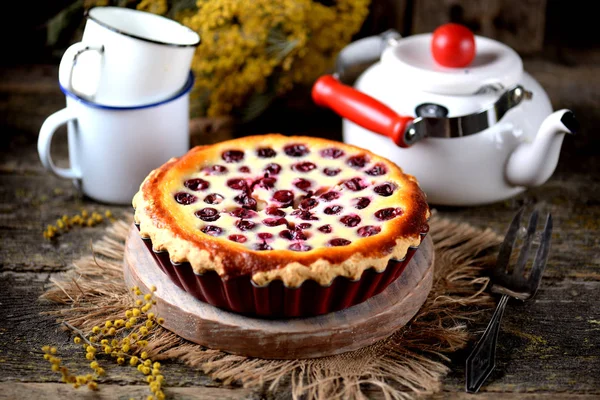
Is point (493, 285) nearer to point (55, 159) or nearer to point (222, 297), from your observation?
point (222, 297)

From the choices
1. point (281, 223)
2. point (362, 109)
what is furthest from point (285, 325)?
point (362, 109)

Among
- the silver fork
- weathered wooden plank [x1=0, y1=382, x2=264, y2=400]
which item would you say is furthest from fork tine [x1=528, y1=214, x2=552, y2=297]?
weathered wooden plank [x1=0, y1=382, x2=264, y2=400]

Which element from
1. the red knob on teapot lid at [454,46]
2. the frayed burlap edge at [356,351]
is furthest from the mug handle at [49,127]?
the red knob on teapot lid at [454,46]

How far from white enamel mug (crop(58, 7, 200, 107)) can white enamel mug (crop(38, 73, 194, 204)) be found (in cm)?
3

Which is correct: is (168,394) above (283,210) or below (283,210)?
below

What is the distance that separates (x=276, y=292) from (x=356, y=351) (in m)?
0.24

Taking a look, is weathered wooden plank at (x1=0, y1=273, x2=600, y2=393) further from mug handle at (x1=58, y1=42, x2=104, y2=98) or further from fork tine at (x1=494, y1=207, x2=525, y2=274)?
mug handle at (x1=58, y1=42, x2=104, y2=98)

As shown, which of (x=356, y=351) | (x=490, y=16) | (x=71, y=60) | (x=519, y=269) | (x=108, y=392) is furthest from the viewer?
(x=490, y=16)

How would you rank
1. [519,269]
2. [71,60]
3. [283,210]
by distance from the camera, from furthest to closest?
[71,60], [519,269], [283,210]

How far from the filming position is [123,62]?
2.02 meters

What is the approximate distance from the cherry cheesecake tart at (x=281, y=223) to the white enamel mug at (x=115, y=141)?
24 cm

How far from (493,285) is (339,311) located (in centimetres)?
46

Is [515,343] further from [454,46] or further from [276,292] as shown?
[454,46]

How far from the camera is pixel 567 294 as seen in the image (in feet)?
6.16
